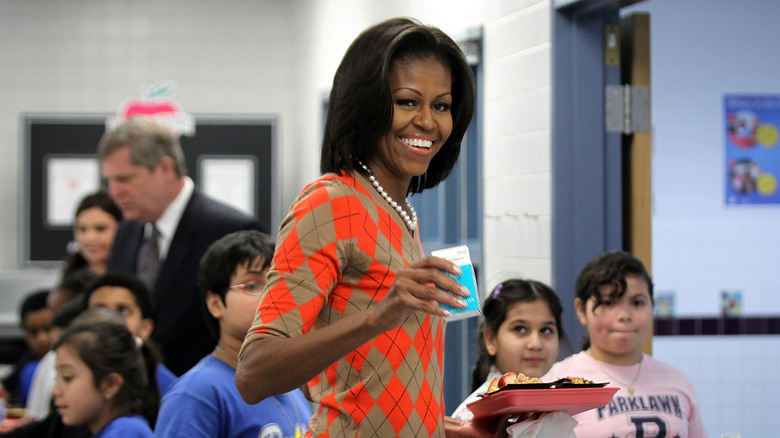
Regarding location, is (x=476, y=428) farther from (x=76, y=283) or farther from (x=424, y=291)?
(x=76, y=283)

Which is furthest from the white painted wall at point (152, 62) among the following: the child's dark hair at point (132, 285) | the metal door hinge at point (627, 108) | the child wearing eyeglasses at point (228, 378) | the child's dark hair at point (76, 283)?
the child wearing eyeglasses at point (228, 378)

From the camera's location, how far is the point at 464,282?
1241 millimetres

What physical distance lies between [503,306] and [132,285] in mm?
1687

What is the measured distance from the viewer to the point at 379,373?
137cm

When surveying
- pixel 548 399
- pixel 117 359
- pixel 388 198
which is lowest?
pixel 117 359

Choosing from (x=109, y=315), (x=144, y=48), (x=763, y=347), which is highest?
(x=144, y=48)

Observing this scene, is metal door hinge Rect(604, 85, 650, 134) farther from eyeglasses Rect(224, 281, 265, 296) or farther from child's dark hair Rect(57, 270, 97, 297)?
child's dark hair Rect(57, 270, 97, 297)

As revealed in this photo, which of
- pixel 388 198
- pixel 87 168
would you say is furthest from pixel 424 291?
pixel 87 168

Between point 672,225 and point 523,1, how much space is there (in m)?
2.22

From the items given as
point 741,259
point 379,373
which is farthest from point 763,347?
point 379,373

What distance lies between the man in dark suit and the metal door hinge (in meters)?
1.30

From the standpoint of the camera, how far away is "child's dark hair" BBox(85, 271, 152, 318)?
3740mm

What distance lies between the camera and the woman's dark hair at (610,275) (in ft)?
8.89

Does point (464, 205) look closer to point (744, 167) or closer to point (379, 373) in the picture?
point (744, 167)
